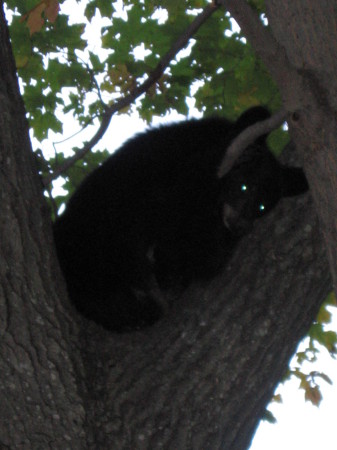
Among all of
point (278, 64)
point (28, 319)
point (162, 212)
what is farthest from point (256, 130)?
point (162, 212)

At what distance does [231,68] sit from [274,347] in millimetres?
A: 2324

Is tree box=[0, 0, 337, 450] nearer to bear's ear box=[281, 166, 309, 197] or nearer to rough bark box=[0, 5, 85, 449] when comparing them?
rough bark box=[0, 5, 85, 449]

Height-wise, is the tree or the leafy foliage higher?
the leafy foliage

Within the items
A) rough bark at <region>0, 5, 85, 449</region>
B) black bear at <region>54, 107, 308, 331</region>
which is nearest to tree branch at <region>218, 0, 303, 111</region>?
rough bark at <region>0, 5, 85, 449</region>

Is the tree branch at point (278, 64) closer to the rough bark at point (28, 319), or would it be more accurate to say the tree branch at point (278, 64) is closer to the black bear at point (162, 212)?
the rough bark at point (28, 319)

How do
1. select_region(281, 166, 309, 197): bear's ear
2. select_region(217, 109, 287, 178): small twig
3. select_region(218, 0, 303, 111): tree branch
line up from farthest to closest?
select_region(281, 166, 309, 197): bear's ear, select_region(217, 109, 287, 178): small twig, select_region(218, 0, 303, 111): tree branch

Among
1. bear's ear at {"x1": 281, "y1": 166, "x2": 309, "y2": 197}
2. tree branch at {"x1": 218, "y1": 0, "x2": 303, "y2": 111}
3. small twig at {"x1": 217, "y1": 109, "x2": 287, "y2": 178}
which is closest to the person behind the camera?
tree branch at {"x1": 218, "y1": 0, "x2": 303, "y2": 111}

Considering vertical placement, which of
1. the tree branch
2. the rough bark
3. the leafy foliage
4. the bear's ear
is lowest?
the rough bark

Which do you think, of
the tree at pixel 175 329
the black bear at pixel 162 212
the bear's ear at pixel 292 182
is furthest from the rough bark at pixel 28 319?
the bear's ear at pixel 292 182

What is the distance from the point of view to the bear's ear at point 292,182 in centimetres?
358

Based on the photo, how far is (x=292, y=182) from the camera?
3.66 m

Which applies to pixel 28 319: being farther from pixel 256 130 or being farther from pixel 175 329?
pixel 256 130

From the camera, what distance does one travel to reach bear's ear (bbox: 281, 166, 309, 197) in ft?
11.8

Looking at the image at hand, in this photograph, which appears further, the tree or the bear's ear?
the bear's ear
